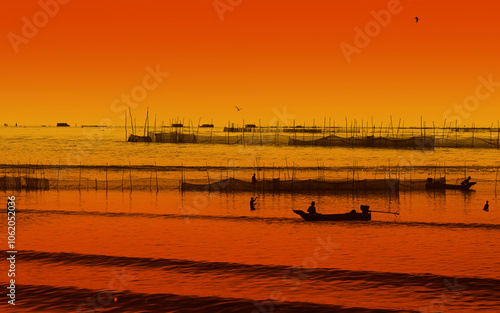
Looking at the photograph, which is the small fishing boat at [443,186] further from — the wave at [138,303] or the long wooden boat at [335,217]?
the wave at [138,303]

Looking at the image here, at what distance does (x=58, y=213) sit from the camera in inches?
1590

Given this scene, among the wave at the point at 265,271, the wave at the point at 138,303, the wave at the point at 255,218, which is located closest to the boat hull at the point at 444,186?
the wave at the point at 255,218

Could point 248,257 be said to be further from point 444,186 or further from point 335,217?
point 444,186

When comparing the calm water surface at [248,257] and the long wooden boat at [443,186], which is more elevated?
the long wooden boat at [443,186]

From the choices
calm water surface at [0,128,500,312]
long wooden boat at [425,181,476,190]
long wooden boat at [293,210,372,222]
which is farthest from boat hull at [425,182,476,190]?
long wooden boat at [293,210,372,222]

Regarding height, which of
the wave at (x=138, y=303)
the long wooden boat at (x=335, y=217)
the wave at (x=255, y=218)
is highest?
the long wooden boat at (x=335, y=217)

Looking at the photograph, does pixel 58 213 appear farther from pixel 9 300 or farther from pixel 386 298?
pixel 386 298

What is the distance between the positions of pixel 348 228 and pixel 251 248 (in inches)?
352

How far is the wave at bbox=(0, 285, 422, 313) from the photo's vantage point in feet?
58.3

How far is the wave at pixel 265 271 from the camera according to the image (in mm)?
21703

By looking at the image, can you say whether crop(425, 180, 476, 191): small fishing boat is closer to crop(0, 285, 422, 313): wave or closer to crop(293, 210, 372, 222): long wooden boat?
crop(293, 210, 372, 222): long wooden boat

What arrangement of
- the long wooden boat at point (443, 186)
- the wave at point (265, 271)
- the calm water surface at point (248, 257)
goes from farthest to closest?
the long wooden boat at point (443, 186)
the wave at point (265, 271)
the calm water surface at point (248, 257)

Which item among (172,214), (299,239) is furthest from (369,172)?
(299,239)

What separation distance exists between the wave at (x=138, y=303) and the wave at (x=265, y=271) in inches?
144
